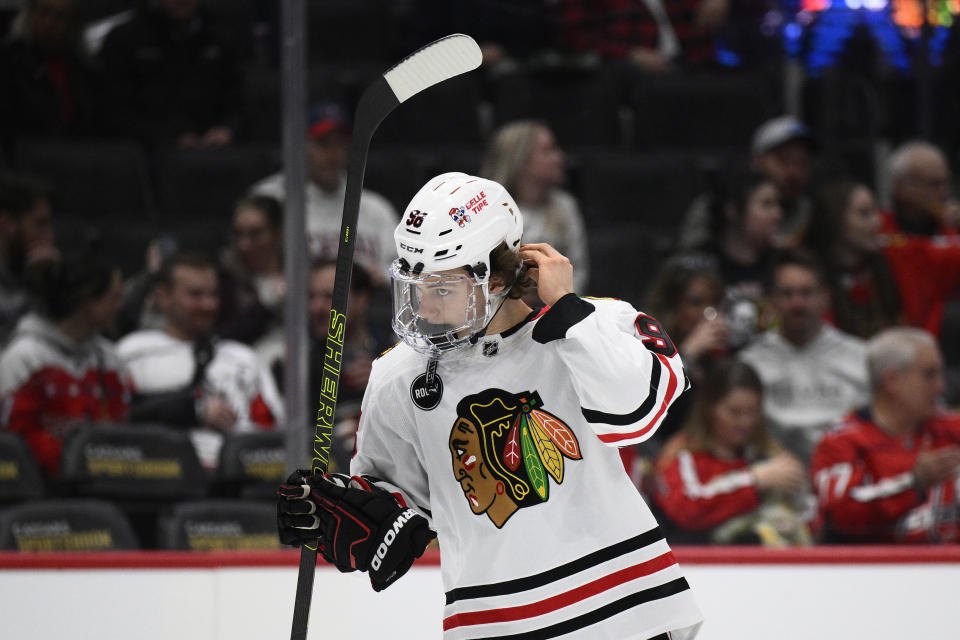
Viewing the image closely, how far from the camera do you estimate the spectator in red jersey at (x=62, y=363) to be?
337 cm

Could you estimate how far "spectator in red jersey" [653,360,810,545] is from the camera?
3.21m

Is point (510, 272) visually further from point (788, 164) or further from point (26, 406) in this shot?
point (788, 164)

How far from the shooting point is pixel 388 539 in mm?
1911

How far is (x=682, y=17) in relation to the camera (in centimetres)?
506

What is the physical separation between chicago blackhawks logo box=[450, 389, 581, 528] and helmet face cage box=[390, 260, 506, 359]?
0.11m

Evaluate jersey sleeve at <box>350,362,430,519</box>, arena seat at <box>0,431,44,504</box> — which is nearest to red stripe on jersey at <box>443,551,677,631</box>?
jersey sleeve at <box>350,362,430,519</box>

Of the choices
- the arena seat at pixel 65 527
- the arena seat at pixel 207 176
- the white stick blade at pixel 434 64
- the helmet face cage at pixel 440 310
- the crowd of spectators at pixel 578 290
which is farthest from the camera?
the arena seat at pixel 207 176

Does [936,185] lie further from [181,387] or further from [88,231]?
[88,231]

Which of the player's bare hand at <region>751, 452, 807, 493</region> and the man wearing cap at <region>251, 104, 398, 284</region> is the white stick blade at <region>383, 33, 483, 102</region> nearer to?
the player's bare hand at <region>751, 452, 807, 493</region>

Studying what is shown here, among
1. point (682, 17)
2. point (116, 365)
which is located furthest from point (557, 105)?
point (116, 365)

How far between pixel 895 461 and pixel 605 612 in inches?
63.6

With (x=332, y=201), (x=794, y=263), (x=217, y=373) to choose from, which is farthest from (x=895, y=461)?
(x=332, y=201)

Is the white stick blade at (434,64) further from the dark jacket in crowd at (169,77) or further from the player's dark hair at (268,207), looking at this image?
the dark jacket in crowd at (169,77)

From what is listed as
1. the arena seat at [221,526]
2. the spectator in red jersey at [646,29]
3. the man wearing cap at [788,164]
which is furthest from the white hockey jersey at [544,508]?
the spectator in red jersey at [646,29]
